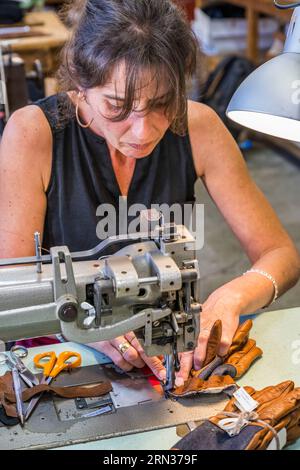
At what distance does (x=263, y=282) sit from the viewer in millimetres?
1709

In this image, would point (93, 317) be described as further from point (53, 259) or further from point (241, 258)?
point (241, 258)

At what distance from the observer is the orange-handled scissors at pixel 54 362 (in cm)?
144

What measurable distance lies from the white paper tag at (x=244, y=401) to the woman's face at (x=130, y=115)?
1.88 feet

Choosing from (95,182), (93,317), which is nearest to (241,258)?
(95,182)

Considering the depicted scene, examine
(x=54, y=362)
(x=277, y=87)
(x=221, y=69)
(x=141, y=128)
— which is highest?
(x=277, y=87)

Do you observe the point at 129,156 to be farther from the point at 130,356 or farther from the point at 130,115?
the point at 130,356

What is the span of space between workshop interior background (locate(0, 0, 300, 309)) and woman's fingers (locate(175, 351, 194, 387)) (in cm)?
82

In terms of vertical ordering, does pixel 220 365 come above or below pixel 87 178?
below

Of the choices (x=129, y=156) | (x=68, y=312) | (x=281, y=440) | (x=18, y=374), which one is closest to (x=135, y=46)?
(x=129, y=156)

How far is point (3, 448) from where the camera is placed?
1.22 metres

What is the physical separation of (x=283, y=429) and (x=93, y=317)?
1.26 feet

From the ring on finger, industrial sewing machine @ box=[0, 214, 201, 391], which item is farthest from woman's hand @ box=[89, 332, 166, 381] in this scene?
industrial sewing machine @ box=[0, 214, 201, 391]

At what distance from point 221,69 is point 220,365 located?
12.9 ft

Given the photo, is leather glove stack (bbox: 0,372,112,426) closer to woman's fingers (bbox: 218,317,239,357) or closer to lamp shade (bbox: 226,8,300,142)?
woman's fingers (bbox: 218,317,239,357)
